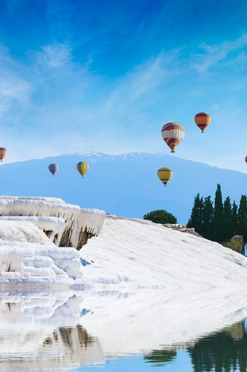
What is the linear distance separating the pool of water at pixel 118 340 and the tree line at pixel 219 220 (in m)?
51.5

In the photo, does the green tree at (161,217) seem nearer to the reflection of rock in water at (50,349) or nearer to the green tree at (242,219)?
the green tree at (242,219)

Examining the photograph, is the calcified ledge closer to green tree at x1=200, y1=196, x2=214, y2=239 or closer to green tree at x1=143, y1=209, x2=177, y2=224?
green tree at x1=143, y1=209, x2=177, y2=224

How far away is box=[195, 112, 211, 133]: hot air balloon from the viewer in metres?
52.5

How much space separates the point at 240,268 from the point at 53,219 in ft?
65.0

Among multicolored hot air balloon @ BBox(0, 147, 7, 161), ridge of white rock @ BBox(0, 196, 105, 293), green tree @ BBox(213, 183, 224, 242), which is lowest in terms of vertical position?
ridge of white rock @ BBox(0, 196, 105, 293)

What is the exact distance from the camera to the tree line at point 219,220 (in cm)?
6544

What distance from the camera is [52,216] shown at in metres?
27.3

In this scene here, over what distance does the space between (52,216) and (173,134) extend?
24.4 meters

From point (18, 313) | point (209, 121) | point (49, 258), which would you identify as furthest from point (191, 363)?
point (209, 121)

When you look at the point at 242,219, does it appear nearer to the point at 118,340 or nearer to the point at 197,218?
the point at 197,218

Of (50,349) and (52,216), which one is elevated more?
(52,216)

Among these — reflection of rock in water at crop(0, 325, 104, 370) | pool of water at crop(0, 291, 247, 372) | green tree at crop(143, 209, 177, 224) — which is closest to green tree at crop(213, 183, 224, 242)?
green tree at crop(143, 209, 177, 224)

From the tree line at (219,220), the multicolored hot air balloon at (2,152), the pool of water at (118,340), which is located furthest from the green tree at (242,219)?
the pool of water at (118,340)

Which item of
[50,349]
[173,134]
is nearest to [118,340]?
[50,349]
